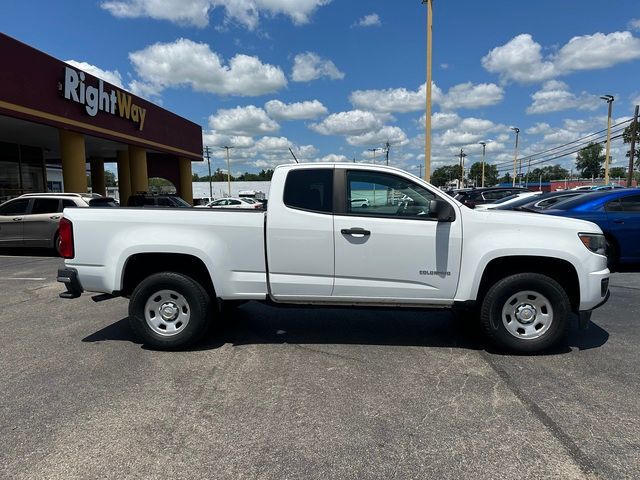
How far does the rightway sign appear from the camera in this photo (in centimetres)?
1605

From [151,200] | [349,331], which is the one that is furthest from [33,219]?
[349,331]

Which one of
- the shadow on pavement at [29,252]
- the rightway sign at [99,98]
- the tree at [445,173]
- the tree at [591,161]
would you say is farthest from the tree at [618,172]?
the shadow on pavement at [29,252]

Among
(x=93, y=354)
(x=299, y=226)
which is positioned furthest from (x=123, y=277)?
(x=299, y=226)

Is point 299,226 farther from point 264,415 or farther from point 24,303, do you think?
point 24,303

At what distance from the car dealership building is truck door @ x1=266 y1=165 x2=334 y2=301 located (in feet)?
41.8

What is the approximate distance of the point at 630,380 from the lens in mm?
3975

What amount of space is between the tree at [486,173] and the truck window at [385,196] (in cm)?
14096

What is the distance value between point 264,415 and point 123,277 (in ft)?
7.66

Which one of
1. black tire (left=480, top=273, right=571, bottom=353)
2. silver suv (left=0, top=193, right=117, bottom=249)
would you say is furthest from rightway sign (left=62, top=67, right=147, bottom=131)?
black tire (left=480, top=273, right=571, bottom=353)

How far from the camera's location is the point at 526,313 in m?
4.56

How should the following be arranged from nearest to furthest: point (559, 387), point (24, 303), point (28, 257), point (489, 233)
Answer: point (559, 387) → point (489, 233) → point (24, 303) → point (28, 257)

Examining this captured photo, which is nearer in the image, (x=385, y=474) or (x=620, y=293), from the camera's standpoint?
(x=385, y=474)

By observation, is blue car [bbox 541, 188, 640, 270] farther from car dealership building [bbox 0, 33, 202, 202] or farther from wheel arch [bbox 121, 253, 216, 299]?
car dealership building [bbox 0, 33, 202, 202]

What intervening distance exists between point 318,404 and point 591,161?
502 feet
